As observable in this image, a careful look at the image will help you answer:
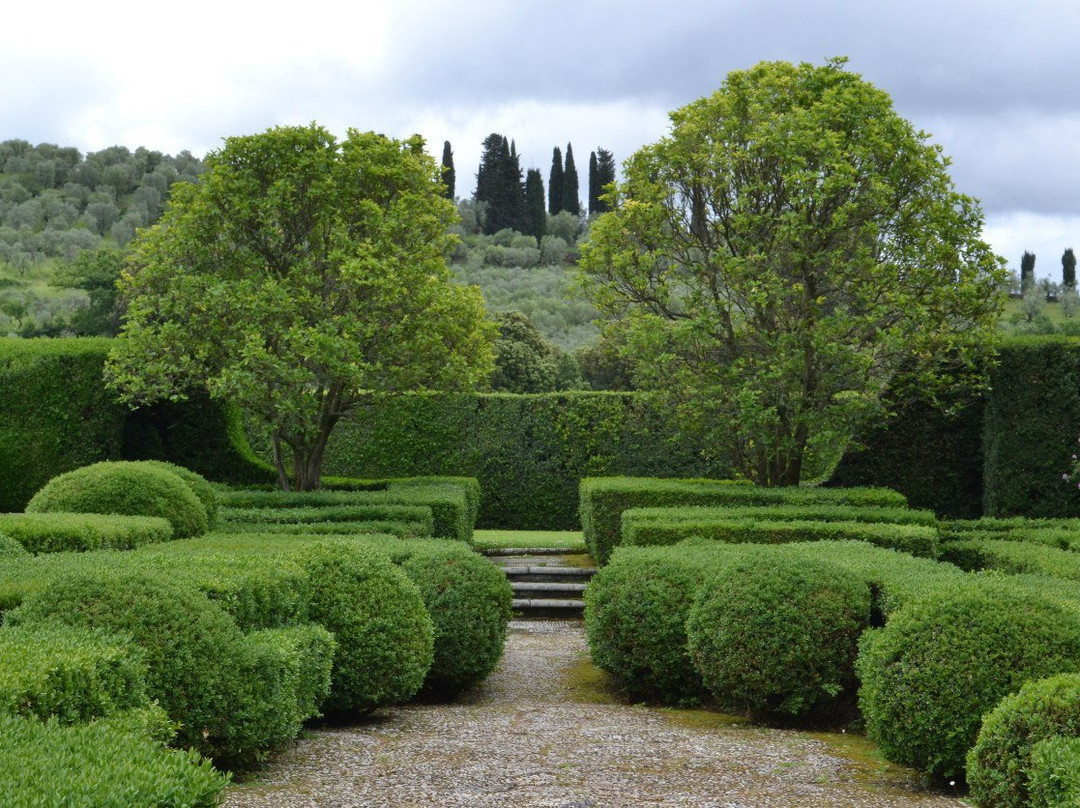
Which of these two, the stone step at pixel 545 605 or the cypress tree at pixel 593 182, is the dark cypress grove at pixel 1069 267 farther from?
the stone step at pixel 545 605

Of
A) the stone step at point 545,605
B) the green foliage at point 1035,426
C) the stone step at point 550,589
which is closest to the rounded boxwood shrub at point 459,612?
the stone step at point 545,605

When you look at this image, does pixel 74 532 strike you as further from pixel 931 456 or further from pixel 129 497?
pixel 931 456

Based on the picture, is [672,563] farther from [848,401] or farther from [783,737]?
[848,401]

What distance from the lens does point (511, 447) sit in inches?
847

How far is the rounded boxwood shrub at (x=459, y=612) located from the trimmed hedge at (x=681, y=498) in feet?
21.5

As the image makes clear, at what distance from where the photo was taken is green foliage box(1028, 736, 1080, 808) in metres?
4.32

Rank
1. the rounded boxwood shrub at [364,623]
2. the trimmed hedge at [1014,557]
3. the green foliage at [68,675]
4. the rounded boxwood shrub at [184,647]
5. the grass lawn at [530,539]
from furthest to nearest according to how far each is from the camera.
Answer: the grass lawn at [530,539], the trimmed hedge at [1014,557], the rounded boxwood shrub at [364,623], the rounded boxwood shrub at [184,647], the green foliage at [68,675]

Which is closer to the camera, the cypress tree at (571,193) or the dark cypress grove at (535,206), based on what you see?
the dark cypress grove at (535,206)

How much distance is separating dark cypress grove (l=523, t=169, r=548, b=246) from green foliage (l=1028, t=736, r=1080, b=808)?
71.6 meters

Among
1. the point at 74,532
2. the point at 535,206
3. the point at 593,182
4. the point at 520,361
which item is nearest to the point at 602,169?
the point at 593,182

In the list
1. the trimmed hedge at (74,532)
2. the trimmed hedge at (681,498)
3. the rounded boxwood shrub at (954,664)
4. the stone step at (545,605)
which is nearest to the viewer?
the rounded boxwood shrub at (954,664)

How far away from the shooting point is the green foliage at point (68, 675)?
13.1 ft

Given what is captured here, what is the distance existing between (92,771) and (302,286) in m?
13.9

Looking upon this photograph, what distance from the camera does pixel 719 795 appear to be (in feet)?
17.4
